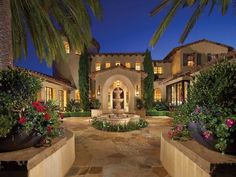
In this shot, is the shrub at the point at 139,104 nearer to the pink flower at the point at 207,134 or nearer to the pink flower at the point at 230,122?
the pink flower at the point at 207,134

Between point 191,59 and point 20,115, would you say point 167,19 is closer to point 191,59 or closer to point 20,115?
point 20,115

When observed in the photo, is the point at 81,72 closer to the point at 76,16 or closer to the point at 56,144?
the point at 76,16

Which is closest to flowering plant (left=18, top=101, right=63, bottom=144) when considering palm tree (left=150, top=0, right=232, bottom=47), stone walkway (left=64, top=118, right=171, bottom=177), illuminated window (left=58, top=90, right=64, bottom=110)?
stone walkway (left=64, top=118, right=171, bottom=177)

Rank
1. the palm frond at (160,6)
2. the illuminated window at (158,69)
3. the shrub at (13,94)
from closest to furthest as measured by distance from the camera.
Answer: the shrub at (13,94), the palm frond at (160,6), the illuminated window at (158,69)

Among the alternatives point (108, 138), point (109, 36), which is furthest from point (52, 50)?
point (109, 36)

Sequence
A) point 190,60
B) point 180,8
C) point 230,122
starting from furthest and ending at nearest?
point 190,60 → point 180,8 → point 230,122

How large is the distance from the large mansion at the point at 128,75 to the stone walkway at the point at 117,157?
369 inches

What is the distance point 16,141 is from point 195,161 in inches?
128

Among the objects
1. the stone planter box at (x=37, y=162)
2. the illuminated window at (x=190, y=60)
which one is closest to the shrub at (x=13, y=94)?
the stone planter box at (x=37, y=162)

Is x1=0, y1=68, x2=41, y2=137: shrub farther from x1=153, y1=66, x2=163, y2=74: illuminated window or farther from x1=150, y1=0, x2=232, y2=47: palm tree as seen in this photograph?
x1=153, y1=66, x2=163, y2=74: illuminated window

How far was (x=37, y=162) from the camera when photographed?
12.1ft

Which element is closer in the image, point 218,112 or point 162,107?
point 218,112

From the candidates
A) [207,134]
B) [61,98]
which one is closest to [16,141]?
[207,134]

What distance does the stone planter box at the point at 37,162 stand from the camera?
3330mm
